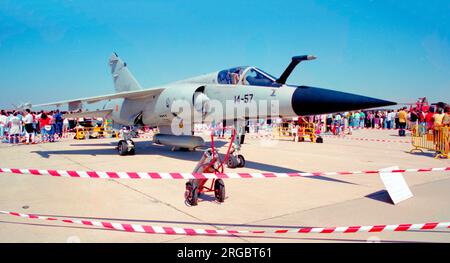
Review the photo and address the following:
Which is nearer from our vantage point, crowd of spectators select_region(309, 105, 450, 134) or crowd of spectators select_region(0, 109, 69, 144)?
crowd of spectators select_region(309, 105, 450, 134)

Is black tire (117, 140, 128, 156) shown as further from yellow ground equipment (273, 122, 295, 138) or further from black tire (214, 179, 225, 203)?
yellow ground equipment (273, 122, 295, 138)

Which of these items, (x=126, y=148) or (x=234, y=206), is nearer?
(x=234, y=206)

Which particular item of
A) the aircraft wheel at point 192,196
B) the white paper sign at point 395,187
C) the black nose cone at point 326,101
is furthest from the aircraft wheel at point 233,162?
the white paper sign at point 395,187

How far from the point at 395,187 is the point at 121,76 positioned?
1197cm

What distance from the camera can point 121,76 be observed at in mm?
13648

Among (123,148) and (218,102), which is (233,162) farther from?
(123,148)

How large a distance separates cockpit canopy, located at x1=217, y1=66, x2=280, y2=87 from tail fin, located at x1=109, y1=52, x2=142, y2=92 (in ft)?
21.1

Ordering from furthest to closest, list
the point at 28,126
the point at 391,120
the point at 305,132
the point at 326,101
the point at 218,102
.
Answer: the point at 391,120
the point at 305,132
the point at 28,126
the point at 218,102
the point at 326,101

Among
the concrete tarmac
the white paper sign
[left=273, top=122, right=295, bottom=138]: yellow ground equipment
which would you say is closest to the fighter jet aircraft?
the white paper sign

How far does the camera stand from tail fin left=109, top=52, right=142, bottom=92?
A: 13.3 meters

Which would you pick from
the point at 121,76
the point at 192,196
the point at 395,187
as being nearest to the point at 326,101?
the point at 395,187

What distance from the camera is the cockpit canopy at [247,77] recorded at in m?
6.98

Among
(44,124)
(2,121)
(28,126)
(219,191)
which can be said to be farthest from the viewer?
(2,121)
